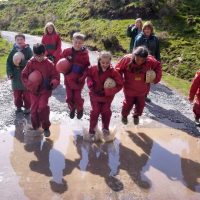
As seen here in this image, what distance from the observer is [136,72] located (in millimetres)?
7855

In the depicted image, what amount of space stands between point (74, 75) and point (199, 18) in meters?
13.7

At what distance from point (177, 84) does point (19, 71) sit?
5.85 m

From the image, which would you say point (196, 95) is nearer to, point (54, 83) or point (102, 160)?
point (102, 160)

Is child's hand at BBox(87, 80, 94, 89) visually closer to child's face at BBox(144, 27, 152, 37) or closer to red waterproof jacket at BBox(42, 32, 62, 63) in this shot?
child's face at BBox(144, 27, 152, 37)

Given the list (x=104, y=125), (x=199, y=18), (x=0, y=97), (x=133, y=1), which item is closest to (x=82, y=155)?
(x=104, y=125)

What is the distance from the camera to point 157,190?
20.3 ft

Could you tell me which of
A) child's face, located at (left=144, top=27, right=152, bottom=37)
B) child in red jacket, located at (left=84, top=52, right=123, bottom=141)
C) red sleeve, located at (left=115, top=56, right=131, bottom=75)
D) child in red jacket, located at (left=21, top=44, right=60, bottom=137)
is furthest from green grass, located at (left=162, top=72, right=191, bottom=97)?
child in red jacket, located at (left=21, top=44, right=60, bottom=137)

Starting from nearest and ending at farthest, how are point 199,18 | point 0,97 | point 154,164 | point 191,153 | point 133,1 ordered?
point 154,164, point 191,153, point 0,97, point 199,18, point 133,1

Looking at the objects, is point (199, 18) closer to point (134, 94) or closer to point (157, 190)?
point (134, 94)

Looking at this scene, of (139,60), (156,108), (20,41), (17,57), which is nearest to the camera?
(139,60)

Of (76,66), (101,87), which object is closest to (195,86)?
(101,87)

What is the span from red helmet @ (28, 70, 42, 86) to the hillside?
7.82 meters

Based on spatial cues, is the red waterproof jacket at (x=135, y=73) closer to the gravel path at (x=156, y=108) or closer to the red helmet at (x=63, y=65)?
the red helmet at (x=63, y=65)

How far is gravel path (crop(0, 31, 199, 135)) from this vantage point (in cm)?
914
